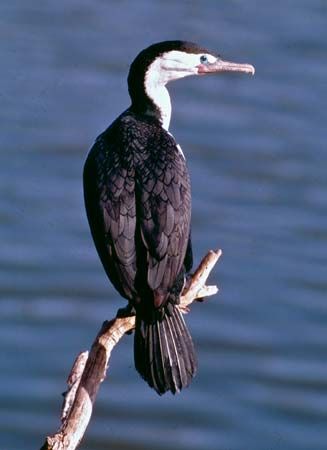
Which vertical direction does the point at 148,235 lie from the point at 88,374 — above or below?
above

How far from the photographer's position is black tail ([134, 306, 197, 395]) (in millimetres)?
6949

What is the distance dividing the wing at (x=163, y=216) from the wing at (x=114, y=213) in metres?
0.05

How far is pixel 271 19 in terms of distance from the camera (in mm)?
13359

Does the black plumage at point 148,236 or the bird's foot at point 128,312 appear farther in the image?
the bird's foot at point 128,312

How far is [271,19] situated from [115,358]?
416 centimetres

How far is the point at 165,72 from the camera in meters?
7.58

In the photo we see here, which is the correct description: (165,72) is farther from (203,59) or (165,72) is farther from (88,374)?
(88,374)

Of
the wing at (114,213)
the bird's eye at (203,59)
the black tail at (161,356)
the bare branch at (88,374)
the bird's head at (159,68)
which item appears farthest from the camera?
the bird's eye at (203,59)

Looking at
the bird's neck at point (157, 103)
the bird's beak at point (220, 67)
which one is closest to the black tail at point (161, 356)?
the bird's neck at point (157, 103)

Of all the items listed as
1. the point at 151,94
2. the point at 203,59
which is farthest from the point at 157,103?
the point at 203,59

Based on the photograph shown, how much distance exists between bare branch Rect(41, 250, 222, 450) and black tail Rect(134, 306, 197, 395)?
3.4 inches

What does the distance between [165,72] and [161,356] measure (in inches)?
49.8

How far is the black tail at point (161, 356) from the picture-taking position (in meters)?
6.95

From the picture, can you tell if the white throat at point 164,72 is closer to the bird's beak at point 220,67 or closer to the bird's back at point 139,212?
the bird's beak at point 220,67
